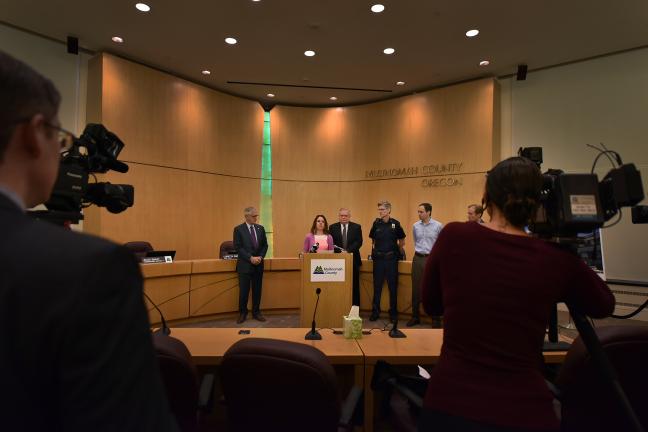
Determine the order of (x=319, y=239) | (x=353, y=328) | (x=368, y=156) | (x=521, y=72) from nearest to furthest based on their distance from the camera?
(x=353, y=328), (x=319, y=239), (x=521, y=72), (x=368, y=156)

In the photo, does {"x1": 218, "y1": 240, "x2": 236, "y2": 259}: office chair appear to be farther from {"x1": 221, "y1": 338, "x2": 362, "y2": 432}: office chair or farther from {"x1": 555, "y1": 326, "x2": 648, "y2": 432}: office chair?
{"x1": 555, "y1": 326, "x2": 648, "y2": 432}: office chair

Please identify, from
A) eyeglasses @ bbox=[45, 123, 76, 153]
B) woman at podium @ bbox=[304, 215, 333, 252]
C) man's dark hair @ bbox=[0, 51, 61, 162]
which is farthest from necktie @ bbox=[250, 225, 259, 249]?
man's dark hair @ bbox=[0, 51, 61, 162]

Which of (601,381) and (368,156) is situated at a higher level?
(368,156)

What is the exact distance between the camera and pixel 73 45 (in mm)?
5883

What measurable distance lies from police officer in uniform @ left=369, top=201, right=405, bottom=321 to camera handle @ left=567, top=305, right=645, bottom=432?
461 cm

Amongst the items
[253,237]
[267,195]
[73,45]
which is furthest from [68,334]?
[267,195]

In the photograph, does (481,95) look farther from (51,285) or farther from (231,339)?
(51,285)

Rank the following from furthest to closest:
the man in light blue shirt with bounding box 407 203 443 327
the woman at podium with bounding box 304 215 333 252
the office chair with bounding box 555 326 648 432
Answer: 1. the man in light blue shirt with bounding box 407 203 443 327
2. the woman at podium with bounding box 304 215 333 252
3. the office chair with bounding box 555 326 648 432

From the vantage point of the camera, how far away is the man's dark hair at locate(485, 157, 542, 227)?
1.18m

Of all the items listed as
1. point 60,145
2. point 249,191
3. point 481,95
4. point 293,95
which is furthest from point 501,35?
point 60,145

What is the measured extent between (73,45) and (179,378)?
6330 millimetres

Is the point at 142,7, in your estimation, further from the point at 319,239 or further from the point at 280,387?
the point at 280,387

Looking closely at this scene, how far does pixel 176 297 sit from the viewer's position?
5.59 metres

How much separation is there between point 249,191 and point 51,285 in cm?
792
